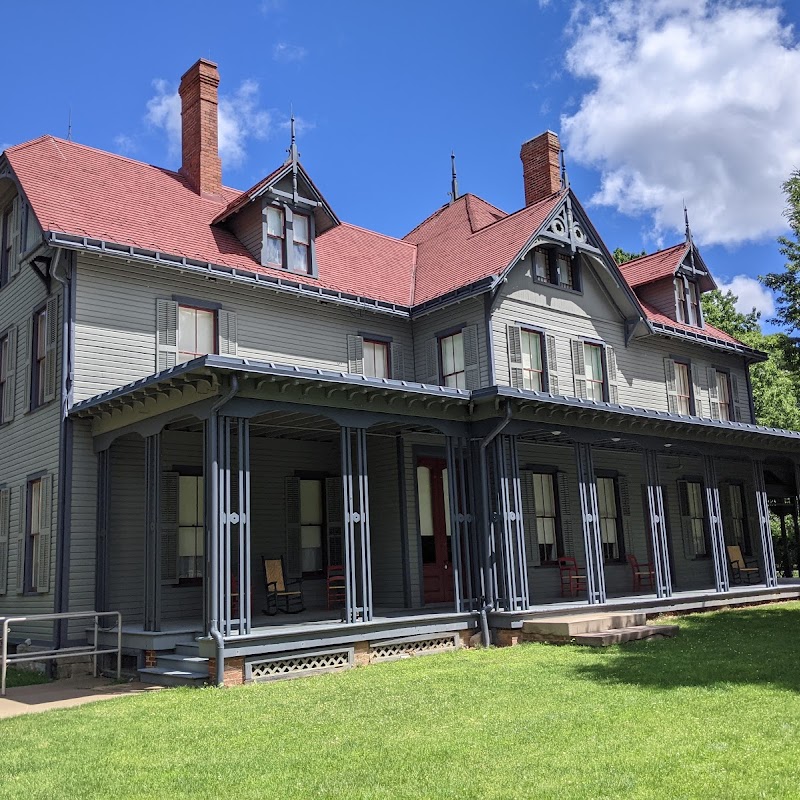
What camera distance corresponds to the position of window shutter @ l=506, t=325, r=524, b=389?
18109 mm

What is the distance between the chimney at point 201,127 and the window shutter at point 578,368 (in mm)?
8635

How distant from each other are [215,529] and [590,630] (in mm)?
6069

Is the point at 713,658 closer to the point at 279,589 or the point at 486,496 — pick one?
the point at 486,496

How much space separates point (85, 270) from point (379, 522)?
7257 millimetres

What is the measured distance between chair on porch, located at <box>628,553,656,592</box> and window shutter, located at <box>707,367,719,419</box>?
4834mm

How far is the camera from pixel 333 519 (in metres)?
17.3

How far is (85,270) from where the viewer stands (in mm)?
14727

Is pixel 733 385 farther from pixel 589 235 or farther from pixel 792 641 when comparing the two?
pixel 792 641

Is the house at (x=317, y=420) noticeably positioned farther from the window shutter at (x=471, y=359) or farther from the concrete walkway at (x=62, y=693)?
the concrete walkway at (x=62, y=693)

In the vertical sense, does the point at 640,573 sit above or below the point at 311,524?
below

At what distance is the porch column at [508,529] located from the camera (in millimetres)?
14352

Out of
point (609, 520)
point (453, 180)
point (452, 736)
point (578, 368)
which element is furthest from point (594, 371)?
point (452, 736)

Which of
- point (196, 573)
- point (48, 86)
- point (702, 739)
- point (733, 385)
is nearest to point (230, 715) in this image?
point (702, 739)

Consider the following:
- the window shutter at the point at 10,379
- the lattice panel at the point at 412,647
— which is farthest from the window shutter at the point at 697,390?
the window shutter at the point at 10,379
